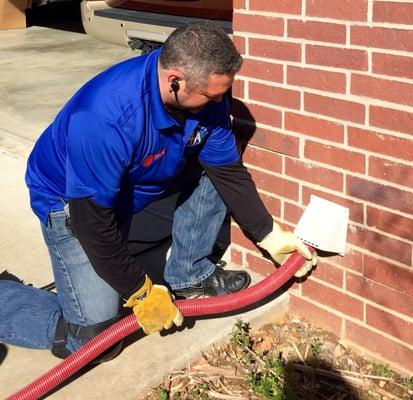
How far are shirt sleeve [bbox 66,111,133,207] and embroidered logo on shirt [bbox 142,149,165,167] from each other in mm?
160

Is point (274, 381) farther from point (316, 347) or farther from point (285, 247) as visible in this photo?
point (285, 247)

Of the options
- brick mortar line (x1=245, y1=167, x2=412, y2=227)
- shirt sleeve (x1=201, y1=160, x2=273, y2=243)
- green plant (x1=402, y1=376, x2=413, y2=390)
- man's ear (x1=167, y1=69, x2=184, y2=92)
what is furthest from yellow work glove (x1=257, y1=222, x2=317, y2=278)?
man's ear (x1=167, y1=69, x2=184, y2=92)

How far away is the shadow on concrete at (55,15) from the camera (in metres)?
14.6

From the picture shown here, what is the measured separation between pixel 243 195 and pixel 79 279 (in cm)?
84

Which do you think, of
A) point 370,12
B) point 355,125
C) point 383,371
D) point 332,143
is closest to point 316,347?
point 383,371

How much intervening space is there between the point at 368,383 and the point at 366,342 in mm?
192

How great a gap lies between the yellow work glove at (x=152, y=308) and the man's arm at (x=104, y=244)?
0.04m

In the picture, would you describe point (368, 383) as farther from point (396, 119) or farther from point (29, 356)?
point (29, 356)

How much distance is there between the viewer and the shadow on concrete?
1457 cm

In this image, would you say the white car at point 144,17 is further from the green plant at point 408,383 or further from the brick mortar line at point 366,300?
the green plant at point 408,383

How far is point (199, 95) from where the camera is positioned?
259 cm

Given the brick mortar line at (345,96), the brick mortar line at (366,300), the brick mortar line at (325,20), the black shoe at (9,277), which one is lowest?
the black shoe at (9,277)

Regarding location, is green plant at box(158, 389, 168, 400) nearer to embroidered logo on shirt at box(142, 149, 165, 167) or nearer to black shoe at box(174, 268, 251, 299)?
black shoe at box(174, 268, 251, 299)

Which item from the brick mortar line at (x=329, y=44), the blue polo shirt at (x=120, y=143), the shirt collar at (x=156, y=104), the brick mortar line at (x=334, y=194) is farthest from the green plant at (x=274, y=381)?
the brick mortar line at (x=329, y=44)
